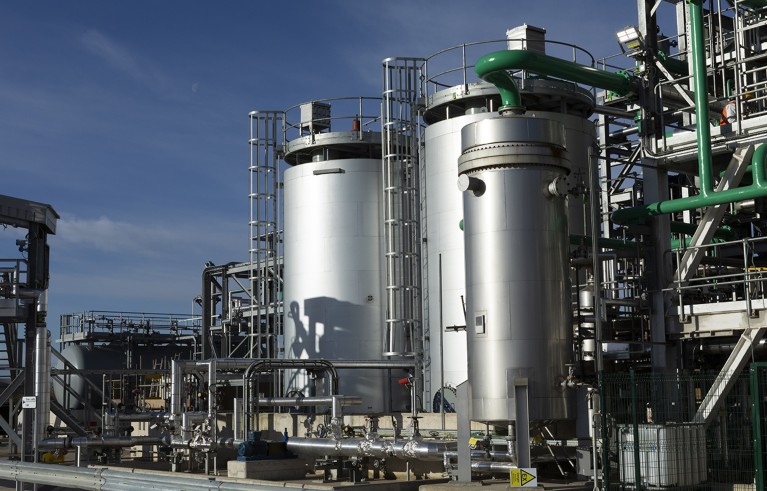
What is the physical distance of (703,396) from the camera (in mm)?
17672

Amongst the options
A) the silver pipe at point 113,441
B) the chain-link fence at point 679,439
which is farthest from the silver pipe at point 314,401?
the chain-link fence at point 679,439

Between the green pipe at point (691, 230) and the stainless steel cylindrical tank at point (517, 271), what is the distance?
5.45 metres

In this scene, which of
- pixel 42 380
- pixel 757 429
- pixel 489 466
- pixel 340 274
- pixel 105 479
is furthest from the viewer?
pixel 340 274

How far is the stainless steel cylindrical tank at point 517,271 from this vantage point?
16.8 meters

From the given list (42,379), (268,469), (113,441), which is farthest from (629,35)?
(42,379)

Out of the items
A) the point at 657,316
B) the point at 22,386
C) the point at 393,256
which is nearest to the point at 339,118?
the point at 393,256

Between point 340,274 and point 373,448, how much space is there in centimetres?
1250

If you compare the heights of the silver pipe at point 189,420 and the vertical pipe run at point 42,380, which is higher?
the vertical pipe run at point 42,380

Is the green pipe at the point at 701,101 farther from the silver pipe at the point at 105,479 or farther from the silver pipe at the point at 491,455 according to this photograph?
the silver pipe at the point at 105,479

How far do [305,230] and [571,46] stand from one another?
10.3 m

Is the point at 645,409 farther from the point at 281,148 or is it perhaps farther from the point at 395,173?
the point at 281,148

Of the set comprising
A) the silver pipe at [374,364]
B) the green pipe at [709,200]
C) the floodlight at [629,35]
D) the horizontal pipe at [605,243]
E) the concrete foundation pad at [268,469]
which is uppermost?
the floodlight at [629,35]

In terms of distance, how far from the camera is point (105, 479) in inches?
487

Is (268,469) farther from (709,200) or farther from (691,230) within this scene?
(691,230)
